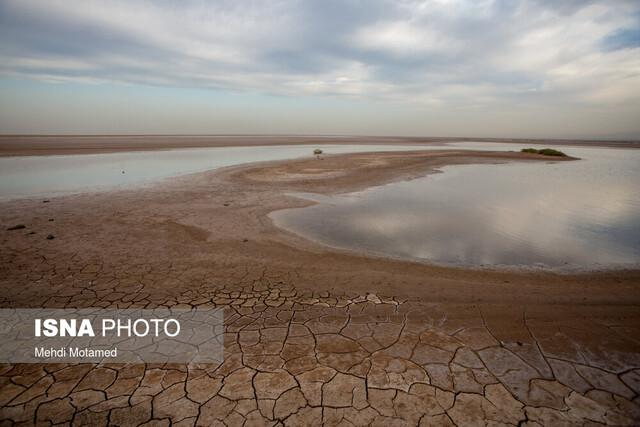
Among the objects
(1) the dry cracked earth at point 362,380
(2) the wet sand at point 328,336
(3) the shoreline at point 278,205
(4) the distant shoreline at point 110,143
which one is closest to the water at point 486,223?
(3) the shoreline at point 278,205

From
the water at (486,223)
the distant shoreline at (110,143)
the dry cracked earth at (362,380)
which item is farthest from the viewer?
the distant shoreline at (110,143)

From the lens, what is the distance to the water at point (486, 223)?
251 inches

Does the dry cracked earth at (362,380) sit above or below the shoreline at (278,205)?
below

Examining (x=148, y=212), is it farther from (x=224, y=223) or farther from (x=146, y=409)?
(x=146, y=409)

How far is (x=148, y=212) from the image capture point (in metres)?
9.06

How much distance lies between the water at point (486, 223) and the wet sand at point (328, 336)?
2.53ft

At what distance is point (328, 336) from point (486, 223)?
686 cm

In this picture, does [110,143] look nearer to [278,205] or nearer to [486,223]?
[278,205]

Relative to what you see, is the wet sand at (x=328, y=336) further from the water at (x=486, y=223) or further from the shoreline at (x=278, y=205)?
the water at (x=486, y=223)

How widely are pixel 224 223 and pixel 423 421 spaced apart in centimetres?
703

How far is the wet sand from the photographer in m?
2.73

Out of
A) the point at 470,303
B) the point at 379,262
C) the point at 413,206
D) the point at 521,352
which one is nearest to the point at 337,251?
the point at 379,262

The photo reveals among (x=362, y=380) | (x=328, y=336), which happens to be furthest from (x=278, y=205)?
(x=362, y=380)

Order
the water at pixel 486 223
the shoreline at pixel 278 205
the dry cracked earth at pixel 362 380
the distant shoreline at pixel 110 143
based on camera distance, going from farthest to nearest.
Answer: the distant shoreline at pixel 110 143 < the water at pixel 486 223 < the shoreline at pixel 278 205 < the dry cracked earth at pixel 362 380
